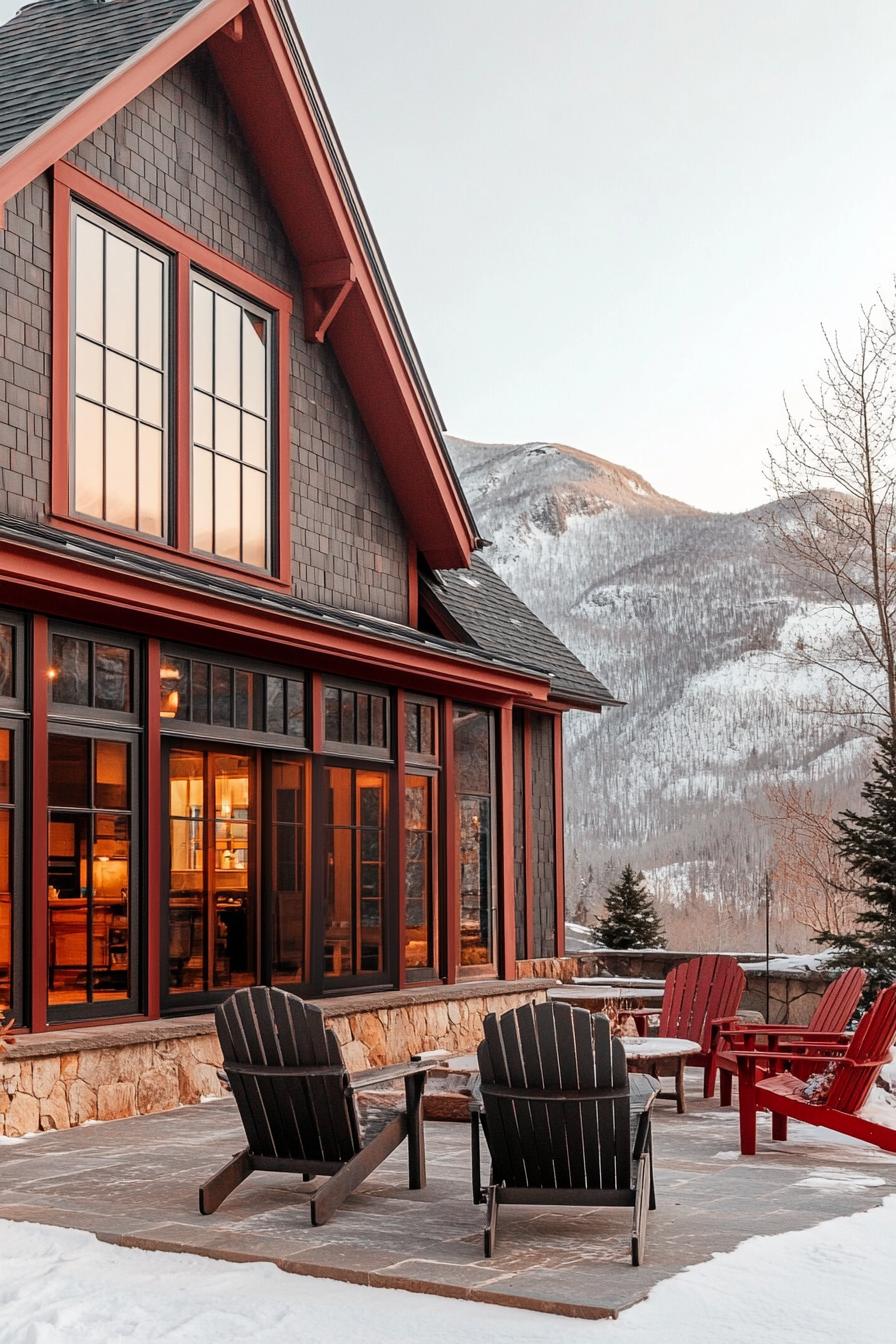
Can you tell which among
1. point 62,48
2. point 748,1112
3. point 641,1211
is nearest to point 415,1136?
point 641,1211

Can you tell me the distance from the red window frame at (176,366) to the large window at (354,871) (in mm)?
1697

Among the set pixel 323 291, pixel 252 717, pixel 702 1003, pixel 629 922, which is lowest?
pixel 629 922

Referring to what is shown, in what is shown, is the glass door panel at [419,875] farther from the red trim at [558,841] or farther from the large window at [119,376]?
the red trim at [558,841]

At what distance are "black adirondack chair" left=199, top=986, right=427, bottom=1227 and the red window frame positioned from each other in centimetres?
444

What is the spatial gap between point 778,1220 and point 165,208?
796 centimetres

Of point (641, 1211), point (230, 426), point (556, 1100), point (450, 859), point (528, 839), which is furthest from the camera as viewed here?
Answer: point (528, 839)

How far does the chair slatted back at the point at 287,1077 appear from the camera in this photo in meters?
5.82

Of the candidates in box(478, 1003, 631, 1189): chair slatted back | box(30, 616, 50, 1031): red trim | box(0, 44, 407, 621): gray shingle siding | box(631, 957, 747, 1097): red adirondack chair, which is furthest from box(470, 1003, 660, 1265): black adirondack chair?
box(0, 44, 407, 621): gray shingle siding

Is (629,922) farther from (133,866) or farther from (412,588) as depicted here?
(133,866)

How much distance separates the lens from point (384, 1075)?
20.2 ft

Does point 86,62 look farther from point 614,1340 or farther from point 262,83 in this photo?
point 614,1340

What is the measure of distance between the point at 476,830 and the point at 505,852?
15.2 inches

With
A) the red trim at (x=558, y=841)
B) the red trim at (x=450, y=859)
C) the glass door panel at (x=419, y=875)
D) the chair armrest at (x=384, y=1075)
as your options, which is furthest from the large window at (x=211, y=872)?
the red trim at (x=558, y=841)

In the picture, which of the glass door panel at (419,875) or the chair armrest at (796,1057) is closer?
the chair armrest at (796,1057)
